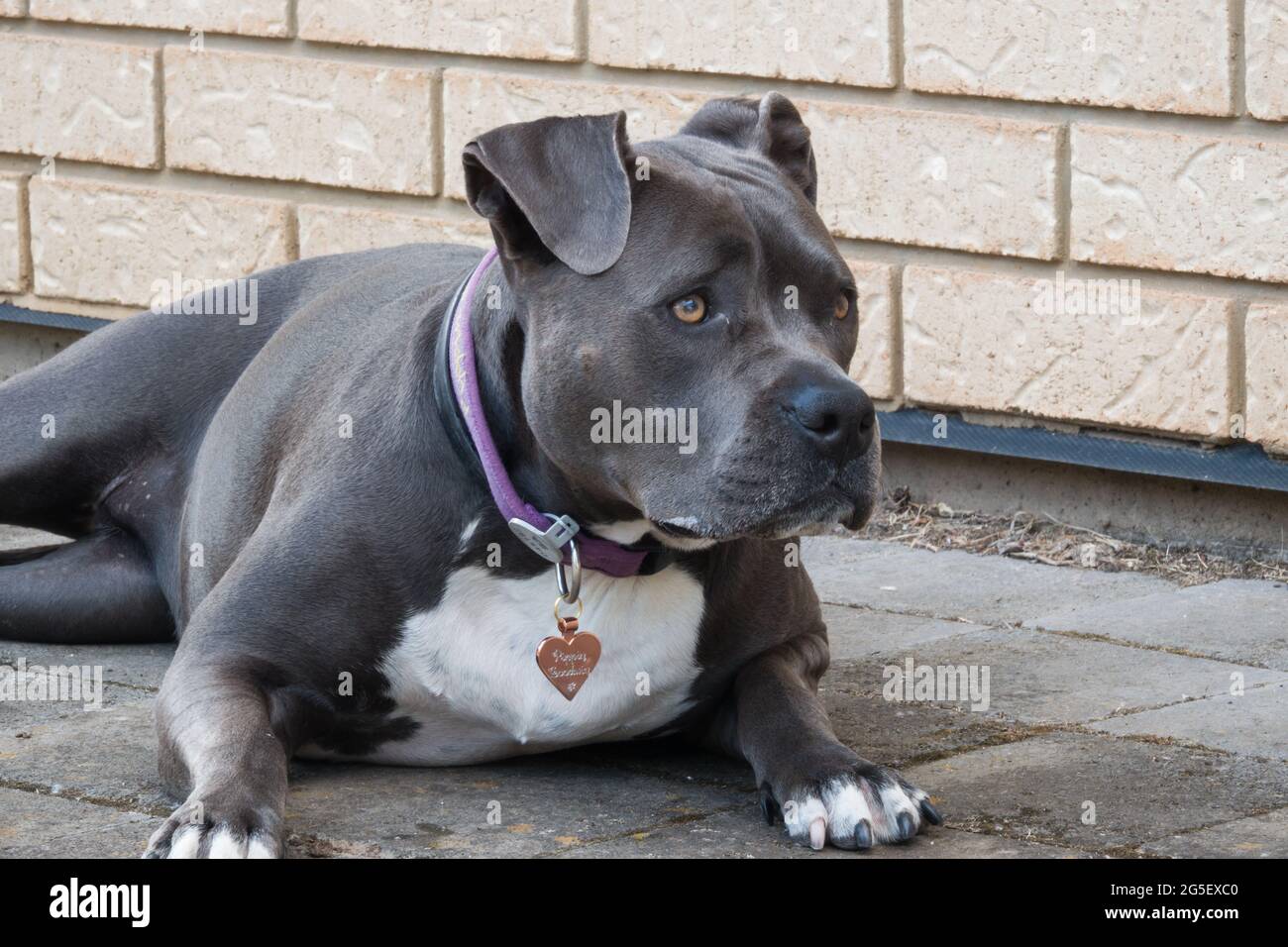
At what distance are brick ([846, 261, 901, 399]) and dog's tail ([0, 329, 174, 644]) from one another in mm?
2350

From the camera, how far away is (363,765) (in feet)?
13.3

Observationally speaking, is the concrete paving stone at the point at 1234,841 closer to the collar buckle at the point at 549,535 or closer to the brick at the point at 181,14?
the collar buckle at the point at 549,535

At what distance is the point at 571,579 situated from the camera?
150 inches

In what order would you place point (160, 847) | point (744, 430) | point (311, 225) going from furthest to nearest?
point (311, 225) → point (744, 430) → point (160, 847)

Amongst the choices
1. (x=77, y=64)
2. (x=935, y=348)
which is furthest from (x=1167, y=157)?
(x=77, y=64)

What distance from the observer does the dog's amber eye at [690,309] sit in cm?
361

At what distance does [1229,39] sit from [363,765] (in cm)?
323

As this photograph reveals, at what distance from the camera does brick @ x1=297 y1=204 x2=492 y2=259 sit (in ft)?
23.4

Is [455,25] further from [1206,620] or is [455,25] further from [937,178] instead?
[1206,620]

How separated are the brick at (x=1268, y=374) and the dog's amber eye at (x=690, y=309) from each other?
8.83 feet

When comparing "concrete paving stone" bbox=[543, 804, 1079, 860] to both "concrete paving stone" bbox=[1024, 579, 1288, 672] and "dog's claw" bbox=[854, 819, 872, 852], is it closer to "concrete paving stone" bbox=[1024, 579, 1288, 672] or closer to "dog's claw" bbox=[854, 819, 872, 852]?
"dog's claw" bbox=[854, 819, 872, 852]

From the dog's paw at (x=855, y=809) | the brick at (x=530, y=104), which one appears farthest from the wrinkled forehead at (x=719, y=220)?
the brick at (x=530, y=104)

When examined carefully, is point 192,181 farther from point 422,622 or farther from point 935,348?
point 422,622

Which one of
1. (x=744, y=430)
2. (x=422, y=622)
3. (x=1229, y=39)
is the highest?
(x=1229, y=39)
